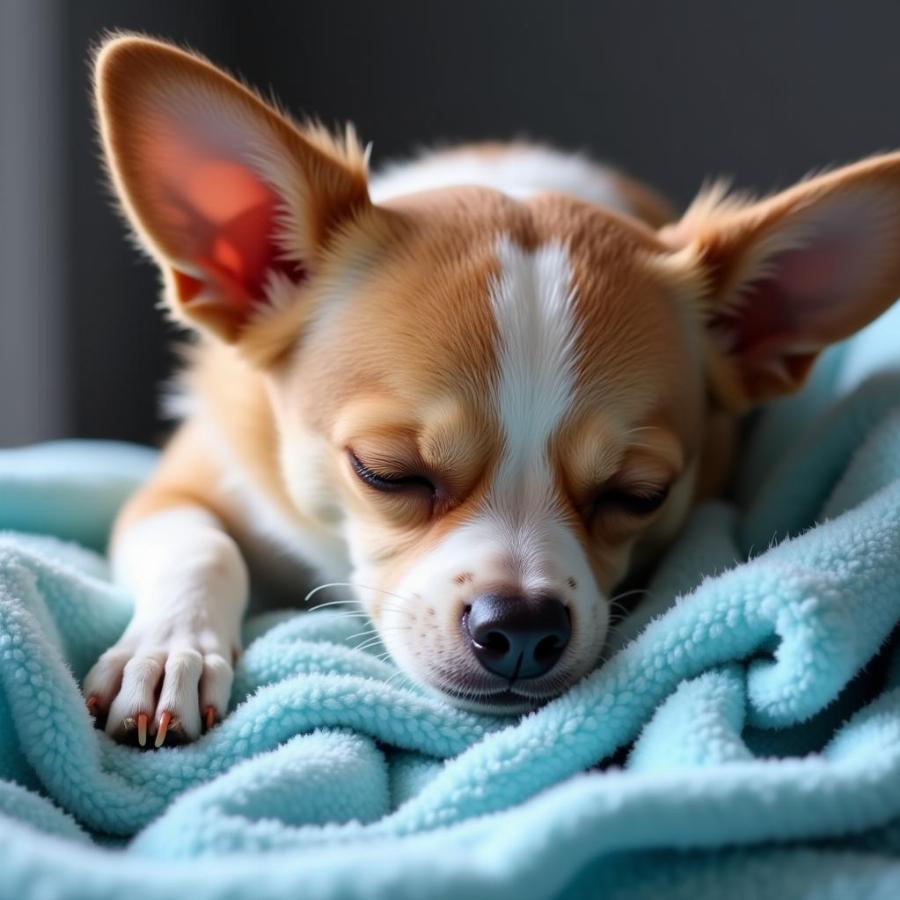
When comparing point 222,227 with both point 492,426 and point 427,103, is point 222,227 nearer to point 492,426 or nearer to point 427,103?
point 492,426

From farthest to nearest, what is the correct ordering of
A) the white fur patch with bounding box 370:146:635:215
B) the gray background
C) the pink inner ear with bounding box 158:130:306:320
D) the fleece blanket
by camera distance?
the gray background → the white fur patch with bounding box 370:146:635:215 → the pink inner ear with bounding box 158:130:306:320 → the fleece blanket

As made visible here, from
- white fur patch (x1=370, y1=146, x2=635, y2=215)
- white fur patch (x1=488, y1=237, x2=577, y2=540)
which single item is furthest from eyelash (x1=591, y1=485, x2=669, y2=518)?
white fur patch (x1=370, y1=146, x2=635, y2=215)

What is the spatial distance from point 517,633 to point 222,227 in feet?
2.36

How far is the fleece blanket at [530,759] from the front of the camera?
821mm

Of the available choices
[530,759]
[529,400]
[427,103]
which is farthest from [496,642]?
[427,103]

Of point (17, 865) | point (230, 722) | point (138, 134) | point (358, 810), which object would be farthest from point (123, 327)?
point (17, 865)

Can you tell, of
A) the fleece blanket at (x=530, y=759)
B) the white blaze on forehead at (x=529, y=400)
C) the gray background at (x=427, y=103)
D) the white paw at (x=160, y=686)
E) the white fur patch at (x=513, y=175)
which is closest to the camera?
the fleece blanket at (x=530, y=759)

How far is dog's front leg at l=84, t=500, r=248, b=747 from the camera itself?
118 cm

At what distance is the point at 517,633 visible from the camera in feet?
3.92

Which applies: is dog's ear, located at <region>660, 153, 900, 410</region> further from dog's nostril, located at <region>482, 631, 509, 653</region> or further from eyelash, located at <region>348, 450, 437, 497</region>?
dog's nostril, located at <region>482, 631, 509, 653</region>

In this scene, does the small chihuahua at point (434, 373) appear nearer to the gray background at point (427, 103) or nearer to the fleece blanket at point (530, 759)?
the fleece blanket at point (530, 759)

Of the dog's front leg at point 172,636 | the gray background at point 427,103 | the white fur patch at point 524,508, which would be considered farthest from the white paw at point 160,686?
the gray background at point 427,103

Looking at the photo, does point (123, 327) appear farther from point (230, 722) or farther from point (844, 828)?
point (844, 828)

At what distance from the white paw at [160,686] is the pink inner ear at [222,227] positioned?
513 mm
